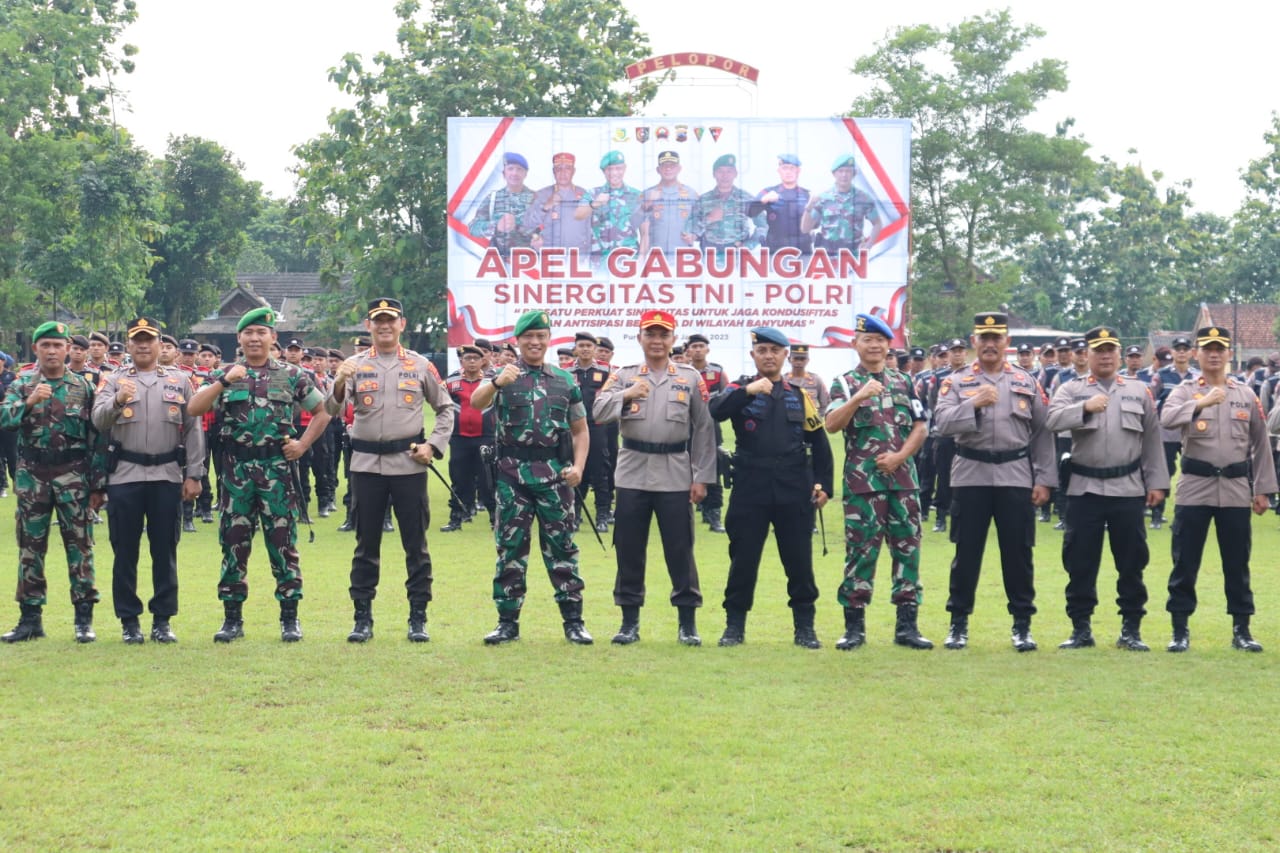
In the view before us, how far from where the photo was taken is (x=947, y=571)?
39.4ft

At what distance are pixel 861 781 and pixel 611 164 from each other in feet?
61.7

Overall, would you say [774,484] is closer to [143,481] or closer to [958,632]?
[958,632]

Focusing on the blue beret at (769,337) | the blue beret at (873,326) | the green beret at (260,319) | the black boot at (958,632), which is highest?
the green beret at (260,319)

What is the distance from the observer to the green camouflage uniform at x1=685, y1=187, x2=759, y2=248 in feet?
77.2

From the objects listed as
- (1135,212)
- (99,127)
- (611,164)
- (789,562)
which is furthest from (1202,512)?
(1135,212)

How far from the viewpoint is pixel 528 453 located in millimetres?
8336

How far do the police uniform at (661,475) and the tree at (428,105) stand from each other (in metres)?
26.7

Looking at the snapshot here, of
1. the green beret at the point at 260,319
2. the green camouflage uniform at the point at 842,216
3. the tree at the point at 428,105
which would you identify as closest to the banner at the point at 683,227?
the green camouflage uniform at the point at 842,216

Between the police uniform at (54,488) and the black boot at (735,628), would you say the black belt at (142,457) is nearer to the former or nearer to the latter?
the police uniform at (54,488)

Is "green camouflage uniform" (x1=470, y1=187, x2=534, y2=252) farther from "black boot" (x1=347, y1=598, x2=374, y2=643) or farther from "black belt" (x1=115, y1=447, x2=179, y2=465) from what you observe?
"black boot" (x1=347, y1=598, x2=374, y2=643)

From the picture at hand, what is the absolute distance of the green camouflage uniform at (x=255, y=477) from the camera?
8242 mm

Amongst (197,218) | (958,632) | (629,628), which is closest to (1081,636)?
(958,632)

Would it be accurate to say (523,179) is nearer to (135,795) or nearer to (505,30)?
(505,30)

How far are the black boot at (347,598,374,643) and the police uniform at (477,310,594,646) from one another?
72 centimetres
